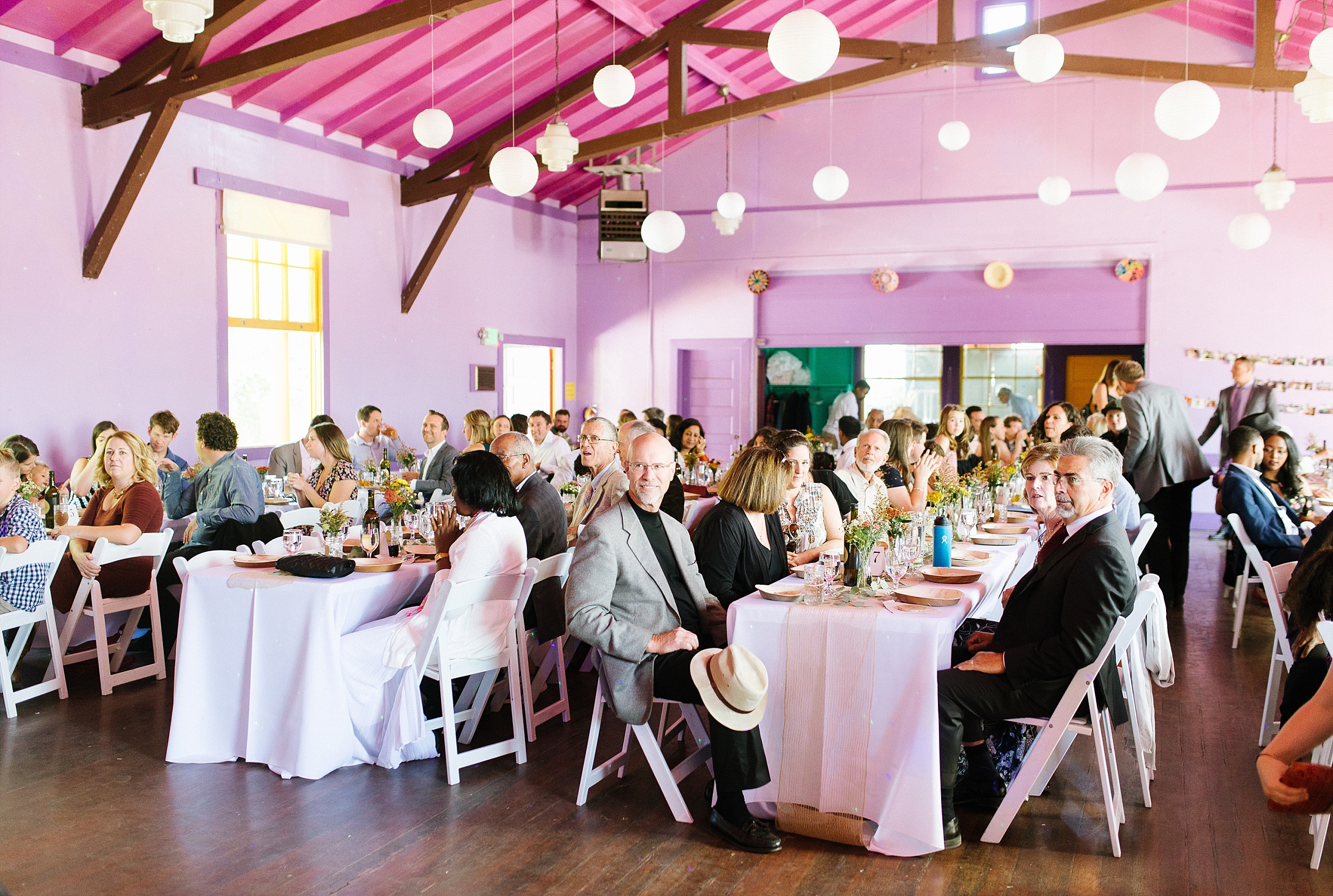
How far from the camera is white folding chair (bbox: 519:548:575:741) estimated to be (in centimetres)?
432

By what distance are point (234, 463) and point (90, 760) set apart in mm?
2032

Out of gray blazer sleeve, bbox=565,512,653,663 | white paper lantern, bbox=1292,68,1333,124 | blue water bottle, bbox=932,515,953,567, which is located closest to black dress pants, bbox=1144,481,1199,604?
white paper lantern, bbox=1292,68,1333,124

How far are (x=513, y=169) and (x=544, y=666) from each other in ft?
9.73

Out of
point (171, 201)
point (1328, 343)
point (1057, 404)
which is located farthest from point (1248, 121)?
point (171, 201)

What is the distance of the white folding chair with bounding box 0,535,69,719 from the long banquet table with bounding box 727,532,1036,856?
3.13m

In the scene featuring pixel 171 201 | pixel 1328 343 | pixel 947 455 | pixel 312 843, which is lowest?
pixel 312 843

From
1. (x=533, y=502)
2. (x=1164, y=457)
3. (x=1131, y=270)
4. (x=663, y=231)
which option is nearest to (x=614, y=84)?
(x=663, y=231)

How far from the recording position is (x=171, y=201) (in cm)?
809

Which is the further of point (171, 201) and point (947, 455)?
point (171, 201)

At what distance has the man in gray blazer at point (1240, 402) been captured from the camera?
9.16m

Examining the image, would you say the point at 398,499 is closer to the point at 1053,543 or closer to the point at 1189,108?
the point at 1053,543

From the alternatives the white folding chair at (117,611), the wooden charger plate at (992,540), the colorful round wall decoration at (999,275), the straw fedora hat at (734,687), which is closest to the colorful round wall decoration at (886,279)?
the colorful round wall decoration at (999,275)

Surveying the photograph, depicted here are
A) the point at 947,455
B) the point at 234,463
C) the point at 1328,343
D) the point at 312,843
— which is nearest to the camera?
the point at 312,843

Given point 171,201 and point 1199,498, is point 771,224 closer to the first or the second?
point 1199,498
